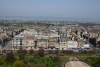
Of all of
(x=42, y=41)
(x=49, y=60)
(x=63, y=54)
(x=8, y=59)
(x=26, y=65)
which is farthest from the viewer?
(x=42, y=41)

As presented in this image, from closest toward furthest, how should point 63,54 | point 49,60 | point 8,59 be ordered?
point 8,59 → point 49,60 → point 63,54

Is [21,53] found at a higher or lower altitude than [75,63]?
higher

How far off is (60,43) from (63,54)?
3.46 meters

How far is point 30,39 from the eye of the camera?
20906 mm

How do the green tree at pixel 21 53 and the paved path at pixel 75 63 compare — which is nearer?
the paved path at pixel 75 63

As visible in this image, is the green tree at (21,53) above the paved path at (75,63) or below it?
above

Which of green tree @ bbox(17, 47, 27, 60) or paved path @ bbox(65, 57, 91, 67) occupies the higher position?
green tree @ bbox(17, 47, 27, 60)

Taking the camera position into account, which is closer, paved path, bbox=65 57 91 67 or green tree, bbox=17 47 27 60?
paved path, bbox=65 57 91 67

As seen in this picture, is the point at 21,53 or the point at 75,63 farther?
the point at 21,53

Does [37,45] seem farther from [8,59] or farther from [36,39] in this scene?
[8,59]

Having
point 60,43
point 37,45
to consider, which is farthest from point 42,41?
point 60,43

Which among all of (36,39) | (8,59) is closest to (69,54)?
(36,39)

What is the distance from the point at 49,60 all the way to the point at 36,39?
6.63m

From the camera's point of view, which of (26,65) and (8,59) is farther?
(8,59)
